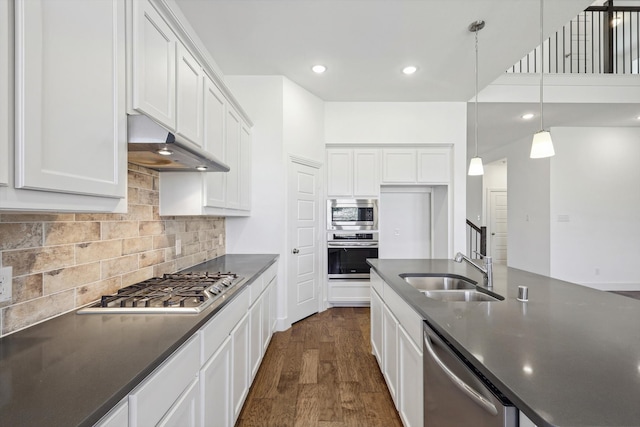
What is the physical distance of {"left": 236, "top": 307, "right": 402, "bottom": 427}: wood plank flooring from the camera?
195 cm

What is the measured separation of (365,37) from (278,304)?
293 cm

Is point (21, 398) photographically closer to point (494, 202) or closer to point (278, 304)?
point (278, 304)

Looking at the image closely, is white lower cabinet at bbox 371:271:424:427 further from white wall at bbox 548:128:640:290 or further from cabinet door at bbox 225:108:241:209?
white wall at bbox 548:128:640:290

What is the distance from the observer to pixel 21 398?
2.34 feet

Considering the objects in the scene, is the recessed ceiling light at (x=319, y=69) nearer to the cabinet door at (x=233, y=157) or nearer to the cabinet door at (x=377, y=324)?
the cabinet door at (x=233, y=157)

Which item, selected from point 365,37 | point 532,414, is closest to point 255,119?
point 365,37

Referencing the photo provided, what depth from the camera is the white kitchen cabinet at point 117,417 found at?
0.71 metres

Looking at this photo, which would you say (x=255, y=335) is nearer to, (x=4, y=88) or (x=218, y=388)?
(x=218, y=388)

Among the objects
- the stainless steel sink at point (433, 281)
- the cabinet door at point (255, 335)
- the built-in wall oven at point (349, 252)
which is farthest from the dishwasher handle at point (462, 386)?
the built-in wall oven at point (349, 252)

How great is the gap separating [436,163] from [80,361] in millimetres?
4370

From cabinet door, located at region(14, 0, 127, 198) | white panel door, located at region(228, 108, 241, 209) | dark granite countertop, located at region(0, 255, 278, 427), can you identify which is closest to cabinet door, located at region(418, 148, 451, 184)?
white panel door, located at region(228, 108, 241, 209)

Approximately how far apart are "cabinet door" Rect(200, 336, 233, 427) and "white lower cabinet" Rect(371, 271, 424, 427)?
981 mm

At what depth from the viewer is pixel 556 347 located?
3.14 ft

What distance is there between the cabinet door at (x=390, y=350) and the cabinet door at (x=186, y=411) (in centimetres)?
117
